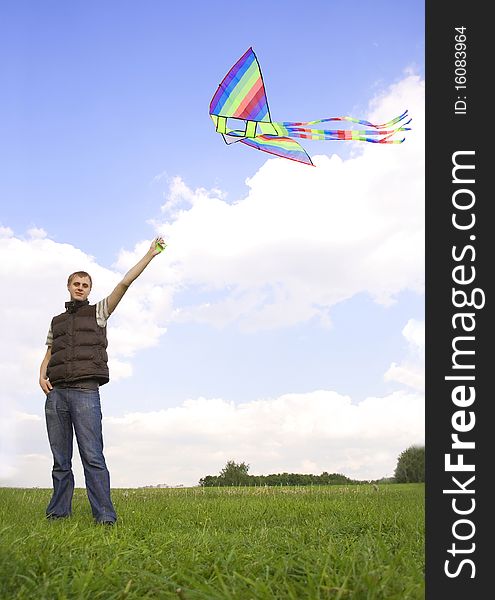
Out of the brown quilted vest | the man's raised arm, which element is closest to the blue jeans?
the brown quilted vest

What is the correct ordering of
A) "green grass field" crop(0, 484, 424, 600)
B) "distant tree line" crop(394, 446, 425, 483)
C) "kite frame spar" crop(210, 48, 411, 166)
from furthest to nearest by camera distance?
1. "distant tree line" crop(394, 446, 425, 483)
2. "kite frame spar" crop(210, 48, 411, 166)
3. "green grass field" crop(0, 484, 424, 600)

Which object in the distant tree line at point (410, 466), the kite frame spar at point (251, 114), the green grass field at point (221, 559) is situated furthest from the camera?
the distant tree line at point (410, 466)

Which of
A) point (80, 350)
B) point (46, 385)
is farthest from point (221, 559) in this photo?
point (46, 385)

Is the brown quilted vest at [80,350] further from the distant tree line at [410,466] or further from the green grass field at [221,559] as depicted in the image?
the distant tree line at [410,466]

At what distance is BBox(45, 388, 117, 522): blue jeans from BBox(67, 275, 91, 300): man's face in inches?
35.6

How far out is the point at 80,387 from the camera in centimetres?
661

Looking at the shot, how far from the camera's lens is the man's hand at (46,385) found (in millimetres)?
6891

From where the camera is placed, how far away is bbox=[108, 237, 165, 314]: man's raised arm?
6.27m

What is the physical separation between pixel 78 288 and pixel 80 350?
2.08 ft

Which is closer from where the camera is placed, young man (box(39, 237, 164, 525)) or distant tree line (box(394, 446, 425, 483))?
young man (box(39, 237, 164, 525))

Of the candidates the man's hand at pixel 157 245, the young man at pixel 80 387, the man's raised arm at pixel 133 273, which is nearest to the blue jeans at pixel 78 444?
the young man at pixel 80 387

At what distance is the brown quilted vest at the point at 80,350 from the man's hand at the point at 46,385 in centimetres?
11

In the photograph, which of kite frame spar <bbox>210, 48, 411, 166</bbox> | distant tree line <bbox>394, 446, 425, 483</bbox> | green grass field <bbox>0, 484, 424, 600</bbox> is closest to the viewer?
green grass field <bbox>0, 484, 424, 600</bbox>

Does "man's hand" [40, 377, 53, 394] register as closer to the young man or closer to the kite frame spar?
the young man
